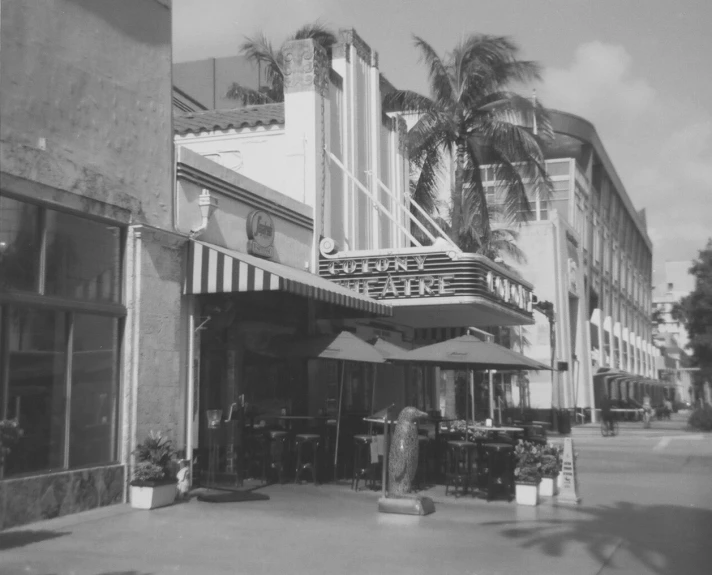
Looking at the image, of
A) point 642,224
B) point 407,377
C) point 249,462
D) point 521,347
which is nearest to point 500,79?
point 407,377

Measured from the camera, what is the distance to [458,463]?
13367mm

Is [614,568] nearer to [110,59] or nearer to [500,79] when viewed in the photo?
[110,59]

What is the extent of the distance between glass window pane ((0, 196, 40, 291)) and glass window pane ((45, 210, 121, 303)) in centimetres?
21

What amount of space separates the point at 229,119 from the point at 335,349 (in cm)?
695

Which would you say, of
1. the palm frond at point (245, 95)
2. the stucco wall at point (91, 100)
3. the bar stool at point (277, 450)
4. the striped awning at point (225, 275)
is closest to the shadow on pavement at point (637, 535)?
the striped awning at point (225, 275)

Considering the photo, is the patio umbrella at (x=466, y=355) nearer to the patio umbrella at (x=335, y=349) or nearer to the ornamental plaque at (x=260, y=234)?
the patio umbrella at (x=335, y=349)

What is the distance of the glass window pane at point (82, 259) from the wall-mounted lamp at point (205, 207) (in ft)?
5.76

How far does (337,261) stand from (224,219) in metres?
4.15

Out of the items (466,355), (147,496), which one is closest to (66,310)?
(147,496)

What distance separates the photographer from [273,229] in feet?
51.4

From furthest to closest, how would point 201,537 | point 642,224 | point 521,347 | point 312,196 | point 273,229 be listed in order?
point 642,224 → point 521,347 → point 312,196 → point 273,229 → point 201,537

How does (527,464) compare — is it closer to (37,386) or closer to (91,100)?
Answer: (37,386)

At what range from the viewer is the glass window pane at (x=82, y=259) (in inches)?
400

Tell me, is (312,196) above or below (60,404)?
above
